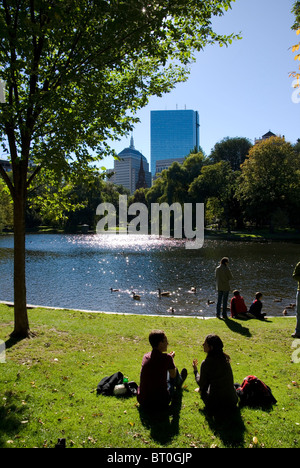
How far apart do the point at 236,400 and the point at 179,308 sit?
11.5 metres

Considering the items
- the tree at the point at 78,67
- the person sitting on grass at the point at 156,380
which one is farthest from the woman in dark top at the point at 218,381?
the tree at the point at 78,67

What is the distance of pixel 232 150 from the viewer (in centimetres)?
9206

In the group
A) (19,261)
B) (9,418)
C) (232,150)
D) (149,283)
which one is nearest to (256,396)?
(9,418)

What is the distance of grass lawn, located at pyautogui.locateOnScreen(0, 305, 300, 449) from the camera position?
4.57 metres

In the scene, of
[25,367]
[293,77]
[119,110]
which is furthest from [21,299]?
[293,77]

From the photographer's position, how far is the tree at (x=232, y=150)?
299ft

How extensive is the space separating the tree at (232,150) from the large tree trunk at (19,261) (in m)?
87.5

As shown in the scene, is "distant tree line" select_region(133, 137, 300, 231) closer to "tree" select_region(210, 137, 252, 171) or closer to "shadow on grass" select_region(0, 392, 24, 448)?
"tree" select_region(210, 137, 252, 171)

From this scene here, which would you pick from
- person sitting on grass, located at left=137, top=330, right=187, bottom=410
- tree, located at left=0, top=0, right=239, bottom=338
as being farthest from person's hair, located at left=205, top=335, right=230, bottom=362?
tree, located at left=0, top=0, right=239, bottom=338

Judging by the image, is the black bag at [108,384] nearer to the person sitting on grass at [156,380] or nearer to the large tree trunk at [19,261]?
the person sitting on grass at [156,380]

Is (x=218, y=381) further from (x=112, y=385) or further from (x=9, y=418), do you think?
(x=9, y=418)

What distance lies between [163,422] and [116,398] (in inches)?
43.0

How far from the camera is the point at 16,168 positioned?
846 centimetres

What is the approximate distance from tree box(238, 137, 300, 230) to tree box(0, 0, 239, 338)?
5430 centimetres
